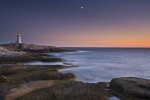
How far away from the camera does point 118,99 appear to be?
14.6 m

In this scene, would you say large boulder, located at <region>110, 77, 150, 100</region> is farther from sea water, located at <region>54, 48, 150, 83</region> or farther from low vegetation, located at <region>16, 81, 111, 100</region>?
sea water, located at <region>54, 48, 150, 83</region>

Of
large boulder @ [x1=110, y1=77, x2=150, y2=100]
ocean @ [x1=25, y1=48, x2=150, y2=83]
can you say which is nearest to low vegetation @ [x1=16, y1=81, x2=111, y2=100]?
large boulder @ [x1=110, y1=77, x2=150, y2=100]

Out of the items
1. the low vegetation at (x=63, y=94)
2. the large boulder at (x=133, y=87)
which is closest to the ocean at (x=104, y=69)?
the large boulder at (x=133, y=87)

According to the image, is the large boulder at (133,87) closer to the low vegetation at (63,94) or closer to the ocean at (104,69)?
the low vegetation at (63,94)

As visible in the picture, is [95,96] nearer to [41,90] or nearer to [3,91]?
[41,90]

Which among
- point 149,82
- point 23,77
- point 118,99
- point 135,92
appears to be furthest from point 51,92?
point 23,77

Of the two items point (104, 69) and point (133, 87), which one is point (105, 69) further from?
point (133, 87)

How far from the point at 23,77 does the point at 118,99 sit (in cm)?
800

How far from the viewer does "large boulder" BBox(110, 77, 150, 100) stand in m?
14.6

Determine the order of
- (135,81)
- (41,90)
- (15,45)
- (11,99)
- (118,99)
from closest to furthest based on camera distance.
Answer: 1. (11,99)
2. (41,90)
3. (118,99)
4. (135,81)
5. (15,45)

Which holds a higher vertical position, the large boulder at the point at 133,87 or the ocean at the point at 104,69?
the large boulder at the point at 133,87

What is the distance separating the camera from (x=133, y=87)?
1524cm

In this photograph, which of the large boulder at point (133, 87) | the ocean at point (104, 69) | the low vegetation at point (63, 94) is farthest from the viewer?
the ocean at point (104, 69)

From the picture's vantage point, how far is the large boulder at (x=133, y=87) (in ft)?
47.9
